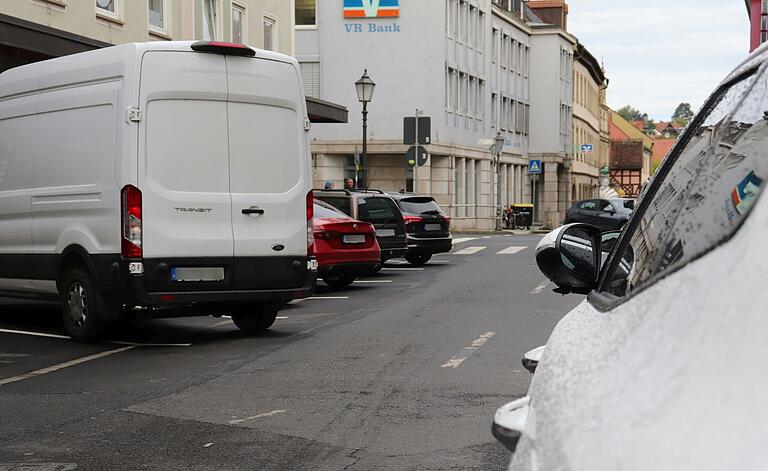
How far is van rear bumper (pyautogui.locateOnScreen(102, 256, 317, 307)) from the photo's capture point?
10.8m

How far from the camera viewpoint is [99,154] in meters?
11.1

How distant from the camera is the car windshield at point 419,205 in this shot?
82.0ft

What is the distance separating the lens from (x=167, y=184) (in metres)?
11.0

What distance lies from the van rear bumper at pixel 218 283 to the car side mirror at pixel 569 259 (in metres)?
7.91

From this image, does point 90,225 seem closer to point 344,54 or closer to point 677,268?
point 677,268

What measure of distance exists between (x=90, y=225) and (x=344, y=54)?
129ft

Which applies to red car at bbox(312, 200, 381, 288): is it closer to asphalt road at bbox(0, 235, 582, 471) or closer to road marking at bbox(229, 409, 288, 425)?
asphalt road at bbox(0, 235, 582, 471)

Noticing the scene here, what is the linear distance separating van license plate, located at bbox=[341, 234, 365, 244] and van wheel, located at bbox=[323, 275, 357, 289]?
0.75m

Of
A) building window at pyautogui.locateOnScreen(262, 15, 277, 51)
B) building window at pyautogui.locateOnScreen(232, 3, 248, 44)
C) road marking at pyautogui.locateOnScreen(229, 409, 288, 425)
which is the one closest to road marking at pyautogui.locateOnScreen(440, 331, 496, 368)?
road marking at pyautogui.locateOnScreen(229, 409, 288, 425)

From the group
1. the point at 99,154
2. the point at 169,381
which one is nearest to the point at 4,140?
the point at 99,154

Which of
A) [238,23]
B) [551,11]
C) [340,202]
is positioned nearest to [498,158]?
[238,23]

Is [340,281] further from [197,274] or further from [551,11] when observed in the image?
[551,11]

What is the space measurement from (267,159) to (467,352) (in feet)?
9.62

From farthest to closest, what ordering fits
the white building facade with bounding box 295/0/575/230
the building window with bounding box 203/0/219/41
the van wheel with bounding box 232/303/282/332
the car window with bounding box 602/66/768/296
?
1. the white building facade with bounding box 295/0/575/230
2. the building window with bounding box 203/0/219/41
3. the van wheel with bounding box 232/303/282/332
4. the car window with bounding box 602/66/768/296
